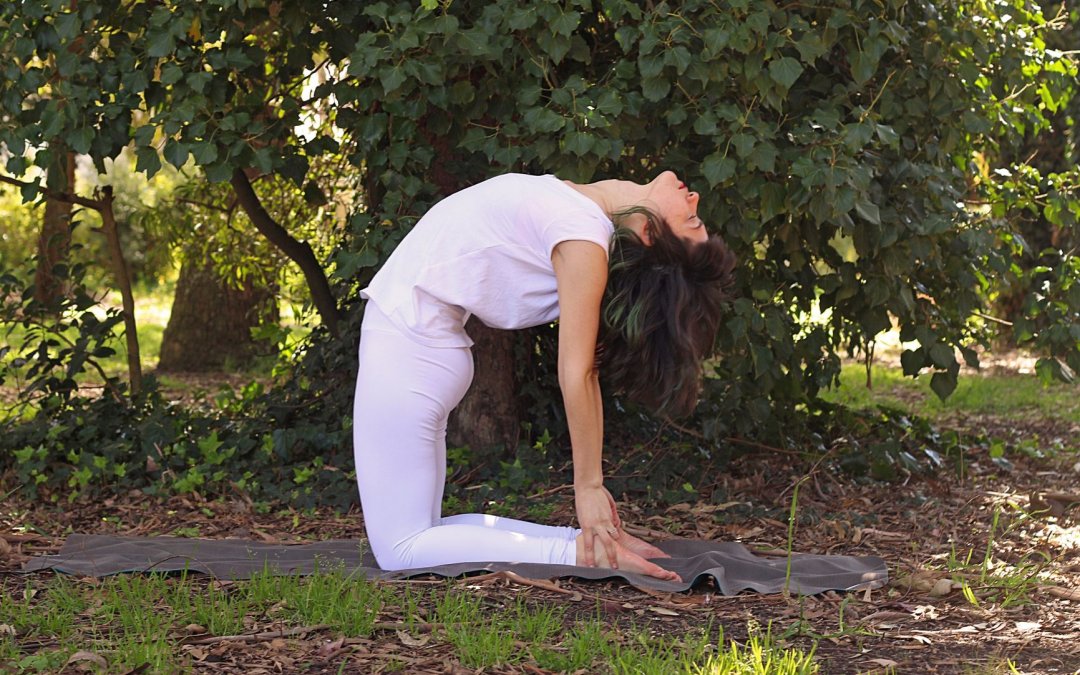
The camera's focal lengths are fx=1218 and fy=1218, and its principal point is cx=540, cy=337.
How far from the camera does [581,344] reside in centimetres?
340

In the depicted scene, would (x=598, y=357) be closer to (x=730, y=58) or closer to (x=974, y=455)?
(x=730, y=58)

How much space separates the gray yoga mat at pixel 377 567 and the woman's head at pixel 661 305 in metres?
0.54

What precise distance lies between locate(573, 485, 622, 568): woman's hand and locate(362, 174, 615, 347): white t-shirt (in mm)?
544

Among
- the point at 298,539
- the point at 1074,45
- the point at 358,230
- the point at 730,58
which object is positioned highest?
the point at 1074,45

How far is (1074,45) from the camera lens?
394 inches

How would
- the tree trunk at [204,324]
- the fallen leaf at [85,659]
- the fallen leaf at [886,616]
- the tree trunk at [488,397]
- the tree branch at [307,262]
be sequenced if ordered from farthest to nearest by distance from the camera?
the tree trunk at [204,324] → the tree branch at [307,262] → the tree trunk at [488,397] → the fallen leaf at [886,616] → the fallen leaf at [85,659]

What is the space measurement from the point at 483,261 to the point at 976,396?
565 centimetres

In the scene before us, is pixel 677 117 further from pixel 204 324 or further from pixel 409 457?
pixel 204 324

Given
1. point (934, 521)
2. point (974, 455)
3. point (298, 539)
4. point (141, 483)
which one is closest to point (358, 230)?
point (298, 539)

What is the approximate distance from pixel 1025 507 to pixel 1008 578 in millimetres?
1444

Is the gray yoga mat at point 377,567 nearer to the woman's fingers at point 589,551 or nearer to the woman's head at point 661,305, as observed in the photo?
the woman's fingers at point 589,551

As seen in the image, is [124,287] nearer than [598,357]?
No

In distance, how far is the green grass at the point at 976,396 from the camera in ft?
25.6

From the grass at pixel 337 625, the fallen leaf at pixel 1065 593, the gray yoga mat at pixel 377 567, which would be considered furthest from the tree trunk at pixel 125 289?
the fallen leaf at pixel 1065 593
